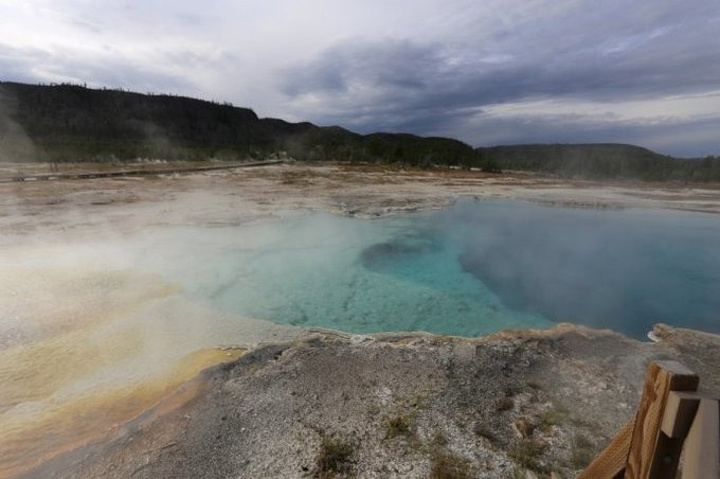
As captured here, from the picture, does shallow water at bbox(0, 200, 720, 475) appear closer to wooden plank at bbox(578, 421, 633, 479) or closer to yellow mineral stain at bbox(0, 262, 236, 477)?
yellow mineral stain at bbox(0, 262, 236, 477)

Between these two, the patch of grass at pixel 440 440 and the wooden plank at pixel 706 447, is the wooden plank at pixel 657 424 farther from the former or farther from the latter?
the patch of grass at pixel 440 440

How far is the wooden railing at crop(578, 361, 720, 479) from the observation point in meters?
0.94

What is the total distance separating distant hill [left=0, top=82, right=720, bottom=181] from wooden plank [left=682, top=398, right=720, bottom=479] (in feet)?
121

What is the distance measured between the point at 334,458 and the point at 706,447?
2.61 metres

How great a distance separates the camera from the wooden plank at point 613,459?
1.22 meters

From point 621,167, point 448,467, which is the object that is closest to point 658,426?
point 448,467

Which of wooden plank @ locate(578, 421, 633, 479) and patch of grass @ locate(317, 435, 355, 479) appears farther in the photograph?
patch of grass @ locate(317, 435, 355, 479)

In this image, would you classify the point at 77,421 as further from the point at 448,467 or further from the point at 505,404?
the point at 505,404

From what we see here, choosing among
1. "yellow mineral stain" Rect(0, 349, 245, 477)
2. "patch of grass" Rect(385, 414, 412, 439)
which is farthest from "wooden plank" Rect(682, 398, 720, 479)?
"yellow mineral stain" Rect(0, 349, 245, 477)

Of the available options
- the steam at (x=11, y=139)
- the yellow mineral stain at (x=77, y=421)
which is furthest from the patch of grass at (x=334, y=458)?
the steam at (x=11, y=139)

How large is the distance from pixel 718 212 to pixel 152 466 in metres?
21.2

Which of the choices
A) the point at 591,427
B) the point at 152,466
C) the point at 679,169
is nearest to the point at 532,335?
the point at 591,427

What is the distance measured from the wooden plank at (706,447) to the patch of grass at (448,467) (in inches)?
88.1

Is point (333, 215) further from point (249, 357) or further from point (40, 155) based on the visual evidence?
point (40, 155)
